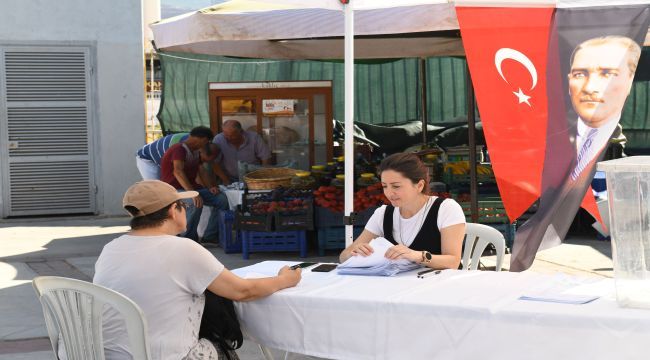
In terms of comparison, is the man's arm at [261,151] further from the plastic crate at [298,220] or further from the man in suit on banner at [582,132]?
the man in suit on banner at [582,132]

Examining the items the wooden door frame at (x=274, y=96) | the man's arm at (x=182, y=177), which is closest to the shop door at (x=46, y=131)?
the wooden door frame at (x=274, y=96)

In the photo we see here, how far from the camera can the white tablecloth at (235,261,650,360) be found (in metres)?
3.27

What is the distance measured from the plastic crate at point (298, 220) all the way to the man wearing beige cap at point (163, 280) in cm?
527

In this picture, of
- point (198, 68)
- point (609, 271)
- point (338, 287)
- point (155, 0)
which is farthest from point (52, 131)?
point (338, 287)

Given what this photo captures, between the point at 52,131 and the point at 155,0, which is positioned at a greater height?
the point at 155,0

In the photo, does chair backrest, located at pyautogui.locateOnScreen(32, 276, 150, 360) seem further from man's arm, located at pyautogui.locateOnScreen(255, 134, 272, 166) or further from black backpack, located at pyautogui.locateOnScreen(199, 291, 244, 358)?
man's arm, located at pyautogui.locateOnScreen(255, 134, 272, 166)

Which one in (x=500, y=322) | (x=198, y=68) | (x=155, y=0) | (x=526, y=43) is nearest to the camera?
(x=500, y=322)

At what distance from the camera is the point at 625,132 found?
13.2 m

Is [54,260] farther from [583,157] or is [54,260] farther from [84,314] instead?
[84,314]

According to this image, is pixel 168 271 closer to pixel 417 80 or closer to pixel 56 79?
pixel 56 79

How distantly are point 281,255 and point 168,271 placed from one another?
6.03 metres

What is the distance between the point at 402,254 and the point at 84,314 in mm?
1457

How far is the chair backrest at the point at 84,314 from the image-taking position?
3.49 meters

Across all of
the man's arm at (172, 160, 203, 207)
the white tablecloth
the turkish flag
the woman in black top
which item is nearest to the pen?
the white tablecloth
